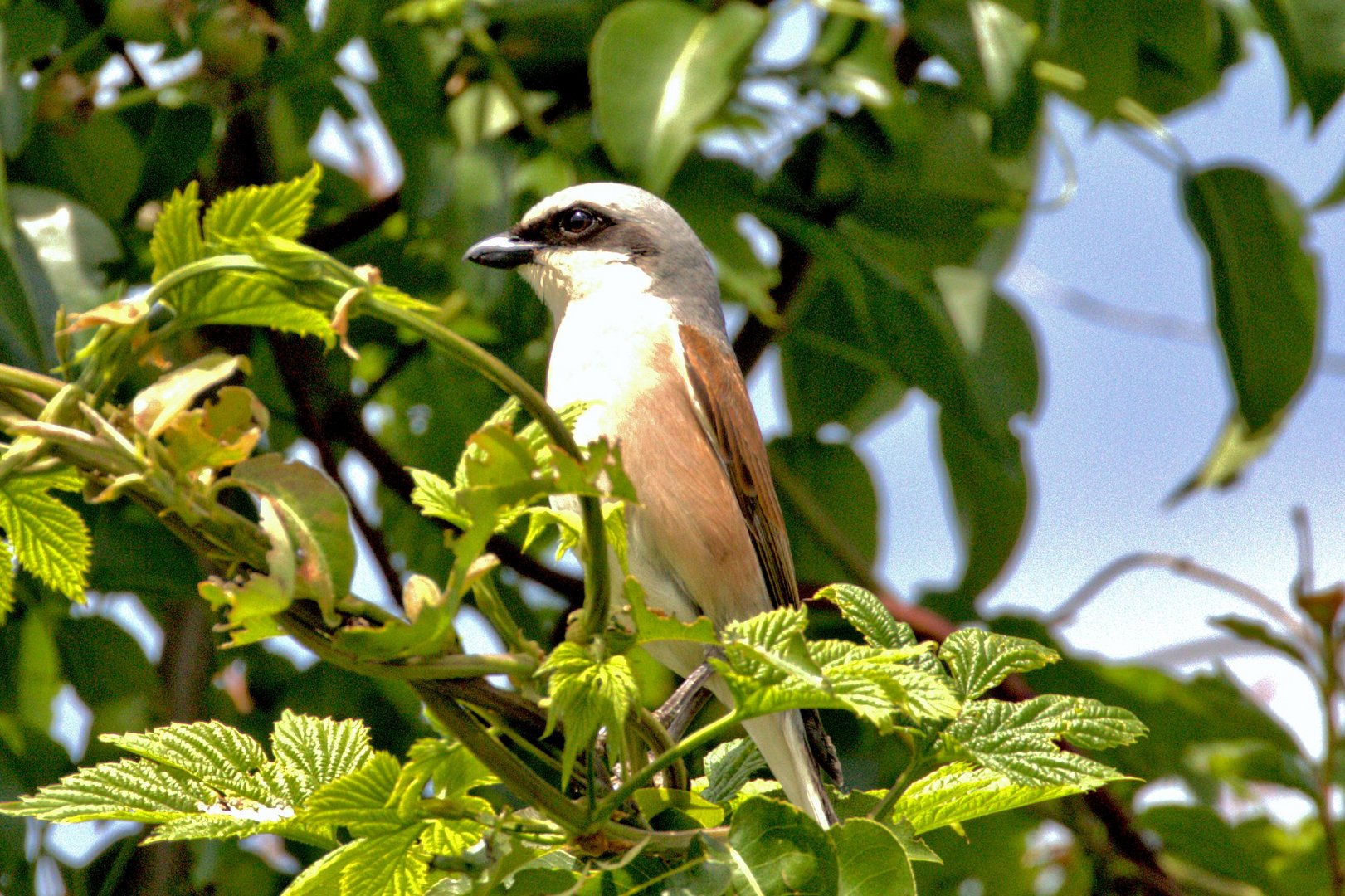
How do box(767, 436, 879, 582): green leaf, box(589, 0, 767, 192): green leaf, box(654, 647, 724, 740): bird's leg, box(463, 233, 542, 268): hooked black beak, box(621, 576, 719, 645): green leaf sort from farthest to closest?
1. box(767, 436, 879, 582): green leaf
2. box(463, 233, 542, 268): hooked black beak
3. box(589, 0, 767, 192): green leaf
4. box(654, 647, 724, 740): bird's leg
5. box(621, 576, 719, 645): green leaf

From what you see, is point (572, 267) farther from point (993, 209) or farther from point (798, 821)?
point (798, 821)

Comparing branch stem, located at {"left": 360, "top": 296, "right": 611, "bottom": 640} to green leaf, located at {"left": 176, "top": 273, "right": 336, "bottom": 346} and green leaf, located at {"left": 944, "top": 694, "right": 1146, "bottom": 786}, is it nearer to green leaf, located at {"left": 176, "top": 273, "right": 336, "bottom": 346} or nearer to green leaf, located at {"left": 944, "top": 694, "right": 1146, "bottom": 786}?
green leaf, located at {"left": 176, "top": 273, "right": 336, "bottom": 346}

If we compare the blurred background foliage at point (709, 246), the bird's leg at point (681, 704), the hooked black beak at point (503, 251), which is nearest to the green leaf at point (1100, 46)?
the blurred background foliage at point (709, 246)

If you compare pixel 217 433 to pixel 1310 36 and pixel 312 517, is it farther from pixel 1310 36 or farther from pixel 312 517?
pixel 1310 36

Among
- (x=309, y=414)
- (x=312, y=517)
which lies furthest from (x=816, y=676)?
(x=309, y=414)

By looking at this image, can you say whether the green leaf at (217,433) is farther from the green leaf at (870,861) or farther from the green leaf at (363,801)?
the green leaf at (870,861)

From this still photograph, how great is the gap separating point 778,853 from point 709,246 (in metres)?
1.80

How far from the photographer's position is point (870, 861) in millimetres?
1035

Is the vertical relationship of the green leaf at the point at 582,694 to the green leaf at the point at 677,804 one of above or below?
above

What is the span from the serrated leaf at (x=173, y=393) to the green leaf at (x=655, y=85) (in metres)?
1.55

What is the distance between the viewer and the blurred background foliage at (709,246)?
8.05ft

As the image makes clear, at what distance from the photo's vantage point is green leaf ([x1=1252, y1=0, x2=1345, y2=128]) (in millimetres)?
2543

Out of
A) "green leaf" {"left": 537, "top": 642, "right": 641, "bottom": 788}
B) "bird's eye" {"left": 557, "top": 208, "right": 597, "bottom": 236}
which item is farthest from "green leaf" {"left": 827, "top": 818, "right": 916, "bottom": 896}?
"bird's eye" {"left": 557, "top": 208, "right": 597, "bottom": 236}

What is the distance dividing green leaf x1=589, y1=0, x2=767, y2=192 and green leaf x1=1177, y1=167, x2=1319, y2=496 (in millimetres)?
1173
